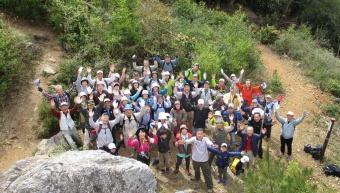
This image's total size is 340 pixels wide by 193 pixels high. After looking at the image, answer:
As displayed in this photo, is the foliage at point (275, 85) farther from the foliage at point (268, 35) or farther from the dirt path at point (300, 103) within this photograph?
the foliage at point (268, 35)

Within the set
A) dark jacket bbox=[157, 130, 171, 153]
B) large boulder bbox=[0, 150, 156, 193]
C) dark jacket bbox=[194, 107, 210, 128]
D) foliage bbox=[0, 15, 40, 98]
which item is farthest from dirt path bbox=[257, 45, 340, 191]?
foliage bbox=[0, 15, 40, 98]

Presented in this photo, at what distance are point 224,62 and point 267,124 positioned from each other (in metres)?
5.00

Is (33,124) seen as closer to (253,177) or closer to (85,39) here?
(85,39)

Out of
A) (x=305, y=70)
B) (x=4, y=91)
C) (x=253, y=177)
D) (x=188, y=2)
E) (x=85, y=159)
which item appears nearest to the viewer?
(x=253, y=177)

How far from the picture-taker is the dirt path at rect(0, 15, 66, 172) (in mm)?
10820

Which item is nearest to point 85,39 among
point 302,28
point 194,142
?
point 194,142

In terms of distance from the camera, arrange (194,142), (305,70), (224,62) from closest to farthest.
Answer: (194,142)
(224,62)
(305,70)

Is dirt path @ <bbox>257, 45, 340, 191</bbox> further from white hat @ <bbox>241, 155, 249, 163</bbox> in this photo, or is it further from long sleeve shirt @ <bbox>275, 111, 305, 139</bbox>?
white hat @ <bbox>241, 155, 249, 163</bbox>

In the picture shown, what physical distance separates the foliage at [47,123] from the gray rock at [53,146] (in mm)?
1073

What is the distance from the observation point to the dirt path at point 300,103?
39.1 feet

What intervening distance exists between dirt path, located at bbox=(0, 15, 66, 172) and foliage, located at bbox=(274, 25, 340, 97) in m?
12.4

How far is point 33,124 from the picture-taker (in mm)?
11680

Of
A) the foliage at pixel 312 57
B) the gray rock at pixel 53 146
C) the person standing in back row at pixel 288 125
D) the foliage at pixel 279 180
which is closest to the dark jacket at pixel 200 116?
the person standing in back row at pixel 288 125

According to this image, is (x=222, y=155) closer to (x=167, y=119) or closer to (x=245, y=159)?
(x=245, y=159)
